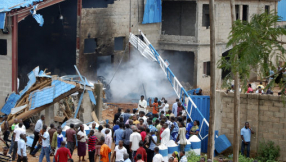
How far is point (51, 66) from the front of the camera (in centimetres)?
2745

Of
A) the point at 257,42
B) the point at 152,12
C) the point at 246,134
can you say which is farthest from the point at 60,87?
the point at 152,12

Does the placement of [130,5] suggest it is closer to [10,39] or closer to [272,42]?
[10,39]

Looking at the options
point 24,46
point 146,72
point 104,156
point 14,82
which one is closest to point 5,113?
point 14,82

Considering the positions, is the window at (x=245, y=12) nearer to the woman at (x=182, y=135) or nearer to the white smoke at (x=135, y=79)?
the white smoke at (x=135, y=79)

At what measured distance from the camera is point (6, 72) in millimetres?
22672

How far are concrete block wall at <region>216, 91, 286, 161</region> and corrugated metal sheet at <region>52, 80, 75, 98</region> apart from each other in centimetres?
555

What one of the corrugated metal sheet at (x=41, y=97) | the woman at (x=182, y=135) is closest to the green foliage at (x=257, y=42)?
the woman at (x=182, y=135)

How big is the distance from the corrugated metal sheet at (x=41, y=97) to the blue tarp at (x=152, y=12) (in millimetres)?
10673

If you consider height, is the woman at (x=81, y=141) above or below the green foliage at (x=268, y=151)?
above

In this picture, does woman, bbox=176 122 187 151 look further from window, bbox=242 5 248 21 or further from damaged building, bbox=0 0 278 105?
window, bbox=242 5 248 21

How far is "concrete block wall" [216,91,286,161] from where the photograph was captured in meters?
17.2

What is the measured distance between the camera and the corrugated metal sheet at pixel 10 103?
21.2m

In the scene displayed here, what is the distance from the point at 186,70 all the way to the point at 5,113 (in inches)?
493

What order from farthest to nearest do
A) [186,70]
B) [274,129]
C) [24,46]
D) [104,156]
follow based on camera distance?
[186,70] → [24,46] → [274,129] → [104,156]
